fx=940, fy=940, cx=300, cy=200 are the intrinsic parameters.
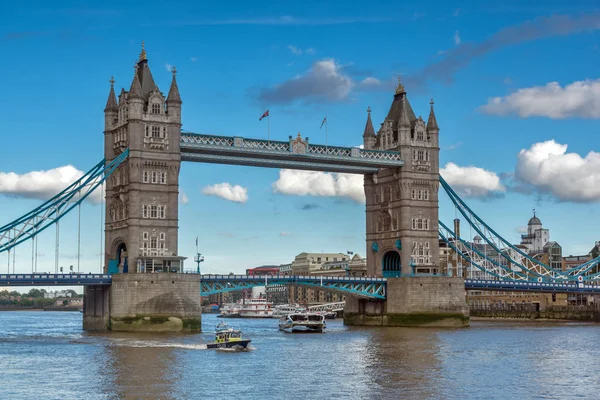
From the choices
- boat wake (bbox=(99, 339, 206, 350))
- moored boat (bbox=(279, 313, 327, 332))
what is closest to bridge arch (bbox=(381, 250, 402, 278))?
moored boat (bbox=(279, 313, 327, 332))

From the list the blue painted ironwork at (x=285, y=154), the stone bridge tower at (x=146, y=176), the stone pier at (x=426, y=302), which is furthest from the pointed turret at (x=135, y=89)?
the stone pier at (x=426, y=302)

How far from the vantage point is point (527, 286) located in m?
127

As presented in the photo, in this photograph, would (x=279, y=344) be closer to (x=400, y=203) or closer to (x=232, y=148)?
(x=232, y=148)

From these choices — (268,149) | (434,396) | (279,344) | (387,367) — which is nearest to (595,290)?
(268,149)

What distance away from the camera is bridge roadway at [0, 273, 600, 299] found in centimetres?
9338

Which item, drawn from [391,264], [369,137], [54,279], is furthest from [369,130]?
[54,279]

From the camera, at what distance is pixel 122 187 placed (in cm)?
10231

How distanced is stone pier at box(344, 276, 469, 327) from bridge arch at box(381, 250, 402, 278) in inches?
204

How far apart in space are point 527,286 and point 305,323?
118 feet

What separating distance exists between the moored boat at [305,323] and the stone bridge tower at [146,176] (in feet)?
57.1

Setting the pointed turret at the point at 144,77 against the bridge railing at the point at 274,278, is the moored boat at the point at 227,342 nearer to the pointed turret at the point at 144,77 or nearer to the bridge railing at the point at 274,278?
the bridge railing at the point at 274,278

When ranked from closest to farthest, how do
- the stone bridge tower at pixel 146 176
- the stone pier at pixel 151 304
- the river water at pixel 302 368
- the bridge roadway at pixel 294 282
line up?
the river water at pixel 302 368
the bridge roadway at pixel 294 282
the stone pier at pixel 151 304
the stone bridge tower at pixel 146 176

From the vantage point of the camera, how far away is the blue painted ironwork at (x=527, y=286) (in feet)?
404

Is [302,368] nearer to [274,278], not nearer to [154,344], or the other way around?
[154,344]
